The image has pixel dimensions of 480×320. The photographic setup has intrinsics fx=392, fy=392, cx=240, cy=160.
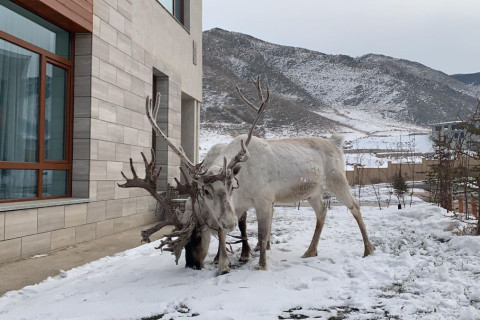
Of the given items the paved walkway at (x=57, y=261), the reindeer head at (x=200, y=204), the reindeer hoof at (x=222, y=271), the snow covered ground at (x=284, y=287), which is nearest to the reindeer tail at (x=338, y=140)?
the snow covered ground at (x=284, y=287)

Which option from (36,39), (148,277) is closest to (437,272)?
(148,277)

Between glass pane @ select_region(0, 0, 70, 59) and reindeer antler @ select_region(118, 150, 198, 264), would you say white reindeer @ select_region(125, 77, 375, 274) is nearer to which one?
reindeer antler @ select_region(118, 150, 198, 264)

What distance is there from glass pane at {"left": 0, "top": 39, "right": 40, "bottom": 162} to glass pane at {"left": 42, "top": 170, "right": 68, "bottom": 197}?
0.40 meters

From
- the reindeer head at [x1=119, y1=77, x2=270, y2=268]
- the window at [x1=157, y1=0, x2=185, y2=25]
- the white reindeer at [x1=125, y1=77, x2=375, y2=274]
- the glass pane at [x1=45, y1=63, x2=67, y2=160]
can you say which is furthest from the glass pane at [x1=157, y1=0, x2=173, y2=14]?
the reindeer head at [x1=119, y1=77, x2=270, y2=268]

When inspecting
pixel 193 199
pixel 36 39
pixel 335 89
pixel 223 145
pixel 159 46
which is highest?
pixel 335 89

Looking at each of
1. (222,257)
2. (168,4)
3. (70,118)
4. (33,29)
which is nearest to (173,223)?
(222,257)

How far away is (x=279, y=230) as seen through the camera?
308 inches

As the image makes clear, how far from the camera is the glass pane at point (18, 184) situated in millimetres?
5605

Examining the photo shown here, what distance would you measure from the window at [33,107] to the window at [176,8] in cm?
492

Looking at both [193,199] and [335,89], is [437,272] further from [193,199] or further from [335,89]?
[335,89]

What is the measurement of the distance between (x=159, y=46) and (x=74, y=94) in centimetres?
361

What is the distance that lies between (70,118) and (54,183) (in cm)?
118

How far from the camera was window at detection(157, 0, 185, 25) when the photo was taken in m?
11.2

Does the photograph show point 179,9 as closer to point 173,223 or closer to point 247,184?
point 247,184
